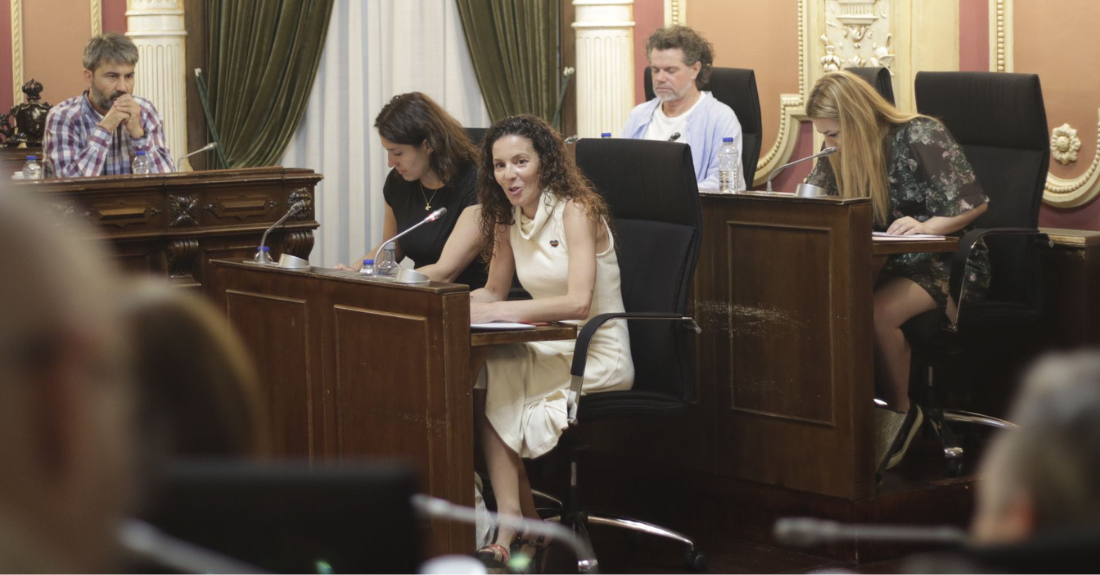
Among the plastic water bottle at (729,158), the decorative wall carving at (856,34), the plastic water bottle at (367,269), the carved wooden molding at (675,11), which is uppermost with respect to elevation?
the carved wooden molding at (675,11)

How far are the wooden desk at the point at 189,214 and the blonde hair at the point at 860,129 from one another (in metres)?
1.90

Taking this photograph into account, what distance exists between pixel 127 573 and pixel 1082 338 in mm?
4269

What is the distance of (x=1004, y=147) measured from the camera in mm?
4230

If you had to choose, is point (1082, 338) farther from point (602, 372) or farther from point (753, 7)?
point (753, 7)

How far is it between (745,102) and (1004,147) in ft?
3.17

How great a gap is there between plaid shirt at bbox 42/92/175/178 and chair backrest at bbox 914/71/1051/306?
8.76 ft

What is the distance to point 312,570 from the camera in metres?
0.63

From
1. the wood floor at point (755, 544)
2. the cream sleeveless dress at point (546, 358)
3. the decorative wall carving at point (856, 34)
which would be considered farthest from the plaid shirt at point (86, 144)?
the decorative wall carving at point (856, 34)

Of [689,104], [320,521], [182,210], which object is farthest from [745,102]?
[320,521]

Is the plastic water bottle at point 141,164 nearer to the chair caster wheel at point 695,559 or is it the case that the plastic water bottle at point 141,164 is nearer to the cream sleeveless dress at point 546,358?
the cream sleeveless dress at point 546,358

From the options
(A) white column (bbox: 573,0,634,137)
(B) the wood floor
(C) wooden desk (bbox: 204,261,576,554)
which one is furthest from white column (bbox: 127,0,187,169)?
(B) the wood floor

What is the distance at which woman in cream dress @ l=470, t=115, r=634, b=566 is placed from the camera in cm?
325

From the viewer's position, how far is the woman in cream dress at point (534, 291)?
325 centimetres

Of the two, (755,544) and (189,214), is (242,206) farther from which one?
(755,544)
